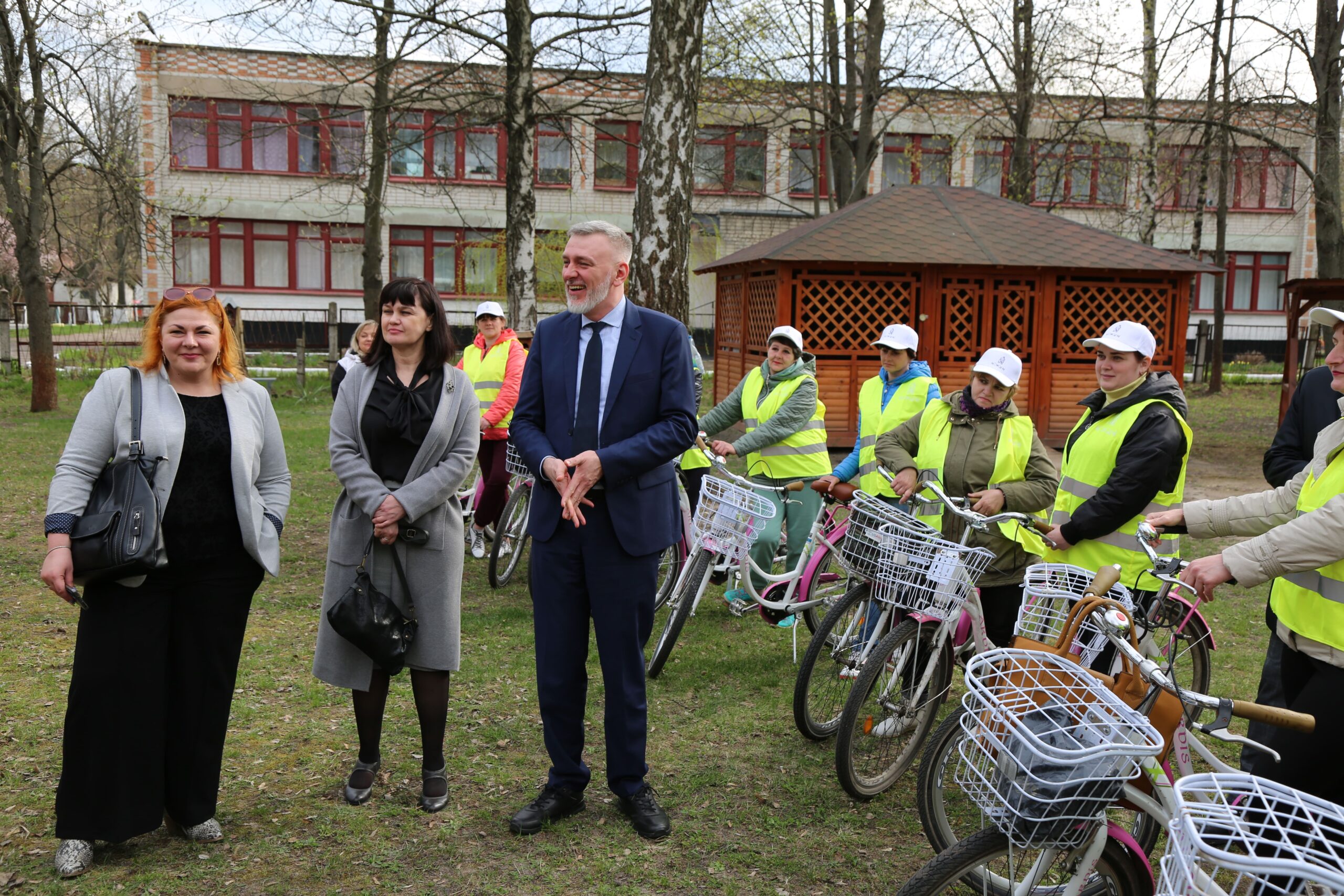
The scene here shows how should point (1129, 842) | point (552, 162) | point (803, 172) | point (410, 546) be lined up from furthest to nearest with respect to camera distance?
point (803, 172) → point (552, 162) → point (410, 546) → point (1129, 842)

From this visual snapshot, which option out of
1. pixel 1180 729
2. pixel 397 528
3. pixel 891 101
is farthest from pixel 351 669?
pixel 891 101

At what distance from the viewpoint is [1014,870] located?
281cm

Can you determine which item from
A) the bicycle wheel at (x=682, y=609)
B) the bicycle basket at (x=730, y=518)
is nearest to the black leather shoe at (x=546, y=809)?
the bicycle wheel at (x=682, y=609)

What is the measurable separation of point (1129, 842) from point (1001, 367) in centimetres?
237

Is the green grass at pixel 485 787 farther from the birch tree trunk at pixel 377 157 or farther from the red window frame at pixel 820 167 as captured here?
the red window frame at pixel 820 167

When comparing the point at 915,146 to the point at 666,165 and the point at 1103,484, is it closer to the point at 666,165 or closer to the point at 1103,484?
the point at 666,165

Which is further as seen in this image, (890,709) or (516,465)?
(516,465)

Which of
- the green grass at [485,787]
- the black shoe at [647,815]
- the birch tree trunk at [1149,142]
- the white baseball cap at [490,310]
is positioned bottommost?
the green grass at [485,787]

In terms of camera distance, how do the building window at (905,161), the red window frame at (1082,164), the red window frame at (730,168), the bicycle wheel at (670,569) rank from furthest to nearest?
the red window frame at (730,168) → the building window at (905,161) → the red window frame at (1082,164) → the bicycle wheel at (670,569)

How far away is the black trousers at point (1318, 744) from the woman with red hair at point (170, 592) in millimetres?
3172

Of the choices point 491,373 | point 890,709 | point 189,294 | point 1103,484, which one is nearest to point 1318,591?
point 1103,484

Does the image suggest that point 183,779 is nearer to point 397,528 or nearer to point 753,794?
point 397,528

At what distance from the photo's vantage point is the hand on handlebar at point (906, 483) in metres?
4.92

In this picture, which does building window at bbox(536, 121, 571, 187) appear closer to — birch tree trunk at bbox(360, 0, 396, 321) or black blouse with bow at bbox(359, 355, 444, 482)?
birch tree trunk at bbox(360, 0, 396, 321)
